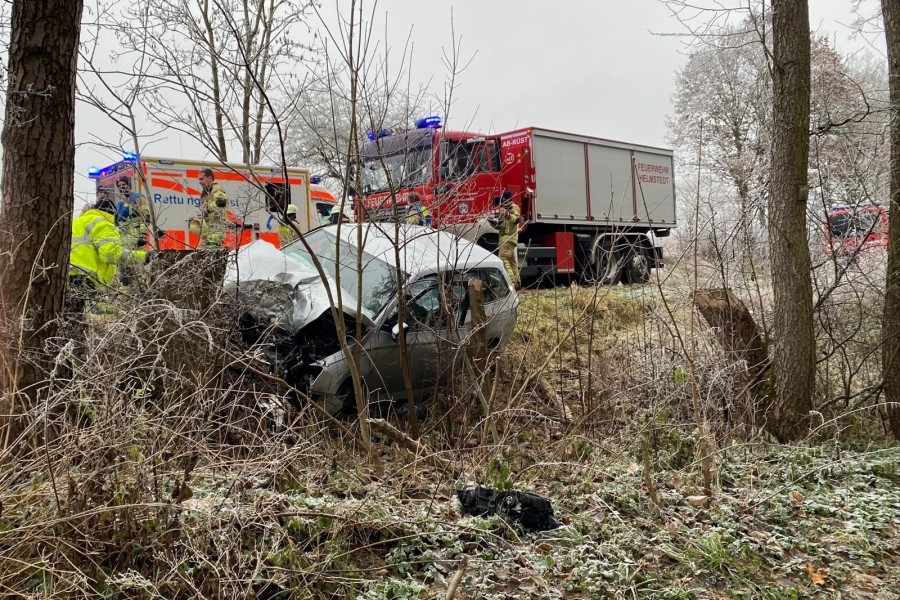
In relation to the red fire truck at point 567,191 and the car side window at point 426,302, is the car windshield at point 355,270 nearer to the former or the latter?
the car side window at point 426,302

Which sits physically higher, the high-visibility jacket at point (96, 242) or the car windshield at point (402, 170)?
the car windshield at point (402, 170)

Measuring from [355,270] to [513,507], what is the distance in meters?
2.92

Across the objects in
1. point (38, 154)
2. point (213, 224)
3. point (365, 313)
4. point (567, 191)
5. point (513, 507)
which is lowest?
point (513, 507)

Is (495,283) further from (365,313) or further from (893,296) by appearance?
(893,296)

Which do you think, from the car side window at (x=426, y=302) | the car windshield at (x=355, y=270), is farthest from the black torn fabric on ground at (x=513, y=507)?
the car windshield at (x=355, y=270)

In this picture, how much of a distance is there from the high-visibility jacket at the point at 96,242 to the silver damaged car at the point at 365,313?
1286mm

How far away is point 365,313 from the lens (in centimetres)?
571

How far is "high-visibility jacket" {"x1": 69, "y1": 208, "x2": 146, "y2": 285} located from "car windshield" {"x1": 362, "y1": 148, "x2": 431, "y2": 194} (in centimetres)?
222

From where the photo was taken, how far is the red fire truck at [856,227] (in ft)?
21.4

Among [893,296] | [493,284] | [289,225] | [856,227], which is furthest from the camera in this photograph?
[493,284]

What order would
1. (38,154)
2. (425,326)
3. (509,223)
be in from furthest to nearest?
(509,223)
(425,326)
(38,154)

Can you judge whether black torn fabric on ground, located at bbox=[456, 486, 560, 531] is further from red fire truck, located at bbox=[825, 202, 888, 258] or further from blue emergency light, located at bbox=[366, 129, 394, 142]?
red fire truck, located at bbox=[825, 202, 888, 258]

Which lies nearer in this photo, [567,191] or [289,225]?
[289,225]

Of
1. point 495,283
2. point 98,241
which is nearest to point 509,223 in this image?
point 495,283
